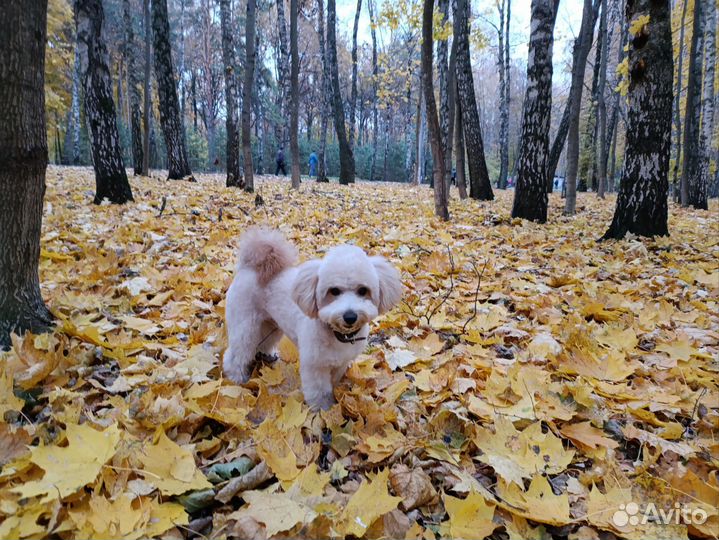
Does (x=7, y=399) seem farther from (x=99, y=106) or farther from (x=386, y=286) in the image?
(x=99, y=106)

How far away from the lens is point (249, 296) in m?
2.64

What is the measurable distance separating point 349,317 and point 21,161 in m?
2.08

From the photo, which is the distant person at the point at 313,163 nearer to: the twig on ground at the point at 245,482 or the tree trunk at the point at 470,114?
the tree trunk at the point at 470,114

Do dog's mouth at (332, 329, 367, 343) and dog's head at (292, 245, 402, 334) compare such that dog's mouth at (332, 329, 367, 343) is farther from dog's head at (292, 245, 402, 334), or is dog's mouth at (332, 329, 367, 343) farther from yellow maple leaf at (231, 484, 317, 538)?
yellow maple leaf at (231, 484, 317, 538)

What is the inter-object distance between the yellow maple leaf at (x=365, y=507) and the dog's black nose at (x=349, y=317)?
0.72 m

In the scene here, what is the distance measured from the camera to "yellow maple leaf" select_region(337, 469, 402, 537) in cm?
141

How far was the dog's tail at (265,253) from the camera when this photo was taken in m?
2.61

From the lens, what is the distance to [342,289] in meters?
2.17

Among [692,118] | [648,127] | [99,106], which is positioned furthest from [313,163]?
[648,127]

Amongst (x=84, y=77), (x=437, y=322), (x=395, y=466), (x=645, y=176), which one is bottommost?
(x=395, y=466)

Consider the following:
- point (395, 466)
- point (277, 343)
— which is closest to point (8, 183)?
point (277, 343)

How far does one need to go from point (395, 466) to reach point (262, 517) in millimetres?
607

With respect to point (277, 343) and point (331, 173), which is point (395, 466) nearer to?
point (277, 343)

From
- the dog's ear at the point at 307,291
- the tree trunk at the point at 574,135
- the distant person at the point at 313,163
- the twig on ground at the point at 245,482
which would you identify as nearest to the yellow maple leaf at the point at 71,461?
the twig on ground at the point at 245,482
